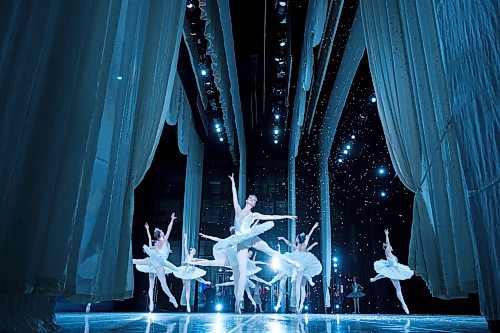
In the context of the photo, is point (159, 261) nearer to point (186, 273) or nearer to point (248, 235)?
point (186, 273)

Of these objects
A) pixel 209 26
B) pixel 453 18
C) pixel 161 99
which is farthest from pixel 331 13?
pixel 453 18

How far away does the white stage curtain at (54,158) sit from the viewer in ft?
4.40

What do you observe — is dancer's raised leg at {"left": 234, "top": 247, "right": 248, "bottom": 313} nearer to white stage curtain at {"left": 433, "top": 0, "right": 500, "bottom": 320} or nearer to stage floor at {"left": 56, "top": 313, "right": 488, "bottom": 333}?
stage floor at {"left": 56, "top": 313, "right": 488, "bottom": 333}

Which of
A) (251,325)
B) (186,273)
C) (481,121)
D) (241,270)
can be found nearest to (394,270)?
(241,270)

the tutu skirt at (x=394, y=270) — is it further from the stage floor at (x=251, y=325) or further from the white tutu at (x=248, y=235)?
the stage floor at (x=251, y=325)

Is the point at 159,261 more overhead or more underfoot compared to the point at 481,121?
more underfoot

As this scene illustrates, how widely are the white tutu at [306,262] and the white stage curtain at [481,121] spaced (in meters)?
5.43

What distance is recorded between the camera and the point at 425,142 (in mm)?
3176

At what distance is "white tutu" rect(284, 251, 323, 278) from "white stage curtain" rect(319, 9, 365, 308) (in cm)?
244

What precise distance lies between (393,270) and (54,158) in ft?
22.5

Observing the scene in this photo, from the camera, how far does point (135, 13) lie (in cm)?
304

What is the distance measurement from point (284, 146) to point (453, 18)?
37.2 feet

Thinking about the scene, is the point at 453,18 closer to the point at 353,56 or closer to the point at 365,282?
the point at 353,56

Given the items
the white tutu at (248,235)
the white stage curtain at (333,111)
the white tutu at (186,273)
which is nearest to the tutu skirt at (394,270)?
the white stage curtain at (333,111)
